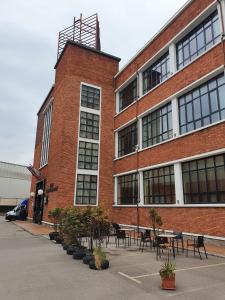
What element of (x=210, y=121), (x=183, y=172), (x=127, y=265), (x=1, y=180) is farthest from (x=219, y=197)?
(x=1, y=180)

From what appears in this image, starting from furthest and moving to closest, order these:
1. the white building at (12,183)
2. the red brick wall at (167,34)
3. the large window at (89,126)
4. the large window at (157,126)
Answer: the white building at (12,183)
the large window at (89,126)
the large window at (157,126)
the red brick wall at (167,34)

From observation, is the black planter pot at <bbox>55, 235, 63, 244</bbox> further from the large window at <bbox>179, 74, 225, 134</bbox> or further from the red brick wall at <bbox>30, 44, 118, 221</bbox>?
the large window at <bbox>179, 74, 225, 134</bbox>

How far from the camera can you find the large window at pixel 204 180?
13305 mm

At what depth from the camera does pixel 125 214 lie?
20.9 m

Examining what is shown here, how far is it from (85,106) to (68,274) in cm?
1815

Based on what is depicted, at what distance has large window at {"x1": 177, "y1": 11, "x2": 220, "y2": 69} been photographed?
1525 centimetres

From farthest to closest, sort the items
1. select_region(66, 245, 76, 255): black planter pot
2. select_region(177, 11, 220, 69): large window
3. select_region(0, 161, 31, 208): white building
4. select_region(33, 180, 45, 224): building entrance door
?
select_region(0, 161, 31, 208): white building → select_region(33, 180, 45, 224): building entrance door → select_region(177, 11, 220, 69): large window → select_region(66, 245, 76, 255): black planter pot

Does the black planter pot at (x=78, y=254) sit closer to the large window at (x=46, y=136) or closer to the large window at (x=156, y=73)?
the large window at (x=156, y=73)

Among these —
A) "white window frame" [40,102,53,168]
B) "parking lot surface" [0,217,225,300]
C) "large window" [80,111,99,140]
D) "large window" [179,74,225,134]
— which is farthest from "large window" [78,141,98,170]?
"parking lot surface" [0,217,225,300]

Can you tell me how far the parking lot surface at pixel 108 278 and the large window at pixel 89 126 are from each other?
14095 mm

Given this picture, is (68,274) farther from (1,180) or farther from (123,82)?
(1,180)

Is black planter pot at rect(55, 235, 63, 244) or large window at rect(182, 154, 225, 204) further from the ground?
large window at rect(182, 154, 225, 204)

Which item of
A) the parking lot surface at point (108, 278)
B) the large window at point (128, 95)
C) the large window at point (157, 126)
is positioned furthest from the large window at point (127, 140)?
the parking lot surface at point (108, 278)

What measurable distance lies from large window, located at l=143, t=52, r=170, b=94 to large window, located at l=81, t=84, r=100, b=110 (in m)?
5.27
